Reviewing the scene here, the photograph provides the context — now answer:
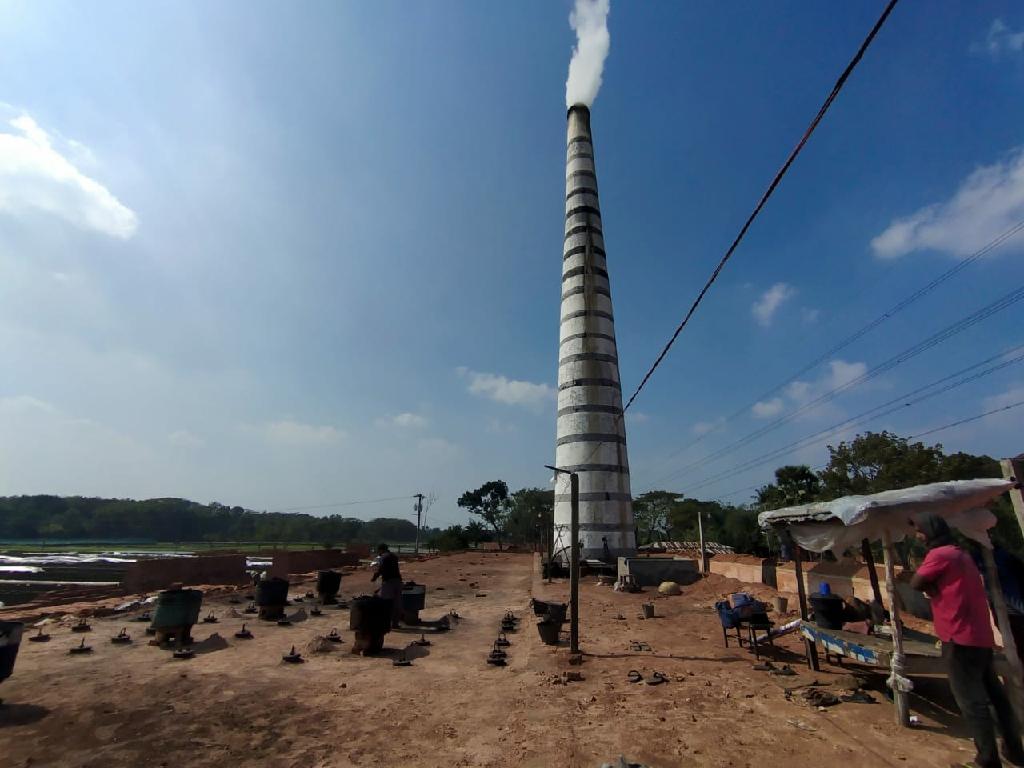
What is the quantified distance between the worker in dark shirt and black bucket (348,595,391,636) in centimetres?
173

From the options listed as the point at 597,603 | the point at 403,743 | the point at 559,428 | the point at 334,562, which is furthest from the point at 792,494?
the point at 403,743

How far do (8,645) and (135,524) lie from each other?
152 meters

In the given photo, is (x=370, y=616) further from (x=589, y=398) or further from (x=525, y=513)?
(x=525, y=513)

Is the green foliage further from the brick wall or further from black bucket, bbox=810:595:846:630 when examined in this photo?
black bucket, bbox=810:595:846:630

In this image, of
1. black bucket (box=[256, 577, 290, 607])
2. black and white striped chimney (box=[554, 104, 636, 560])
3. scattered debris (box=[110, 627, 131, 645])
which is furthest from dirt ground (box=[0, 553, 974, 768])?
black and white striped chimney (box=[554, 104, 636, 560])

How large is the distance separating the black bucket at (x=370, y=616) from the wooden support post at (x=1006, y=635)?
371 inches

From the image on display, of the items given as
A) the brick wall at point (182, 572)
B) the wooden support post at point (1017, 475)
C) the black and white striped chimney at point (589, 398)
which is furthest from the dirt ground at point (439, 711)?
the brick wall at point (182, 572)

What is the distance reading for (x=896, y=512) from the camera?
6188 millimetres

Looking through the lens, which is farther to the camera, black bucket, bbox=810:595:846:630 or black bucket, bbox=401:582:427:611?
black bucket, bbox=401:582:427:611

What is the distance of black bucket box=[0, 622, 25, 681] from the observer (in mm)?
6762

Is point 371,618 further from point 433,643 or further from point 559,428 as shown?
point 559,428

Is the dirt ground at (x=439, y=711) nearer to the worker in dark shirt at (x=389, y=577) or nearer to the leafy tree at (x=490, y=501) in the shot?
the worker in dark shirt at (x=389, y=577)

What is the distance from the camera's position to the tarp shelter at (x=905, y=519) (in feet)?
17.8

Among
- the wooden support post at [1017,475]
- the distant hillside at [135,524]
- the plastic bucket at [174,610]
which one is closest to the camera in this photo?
the wooden support post at [1017,475]
